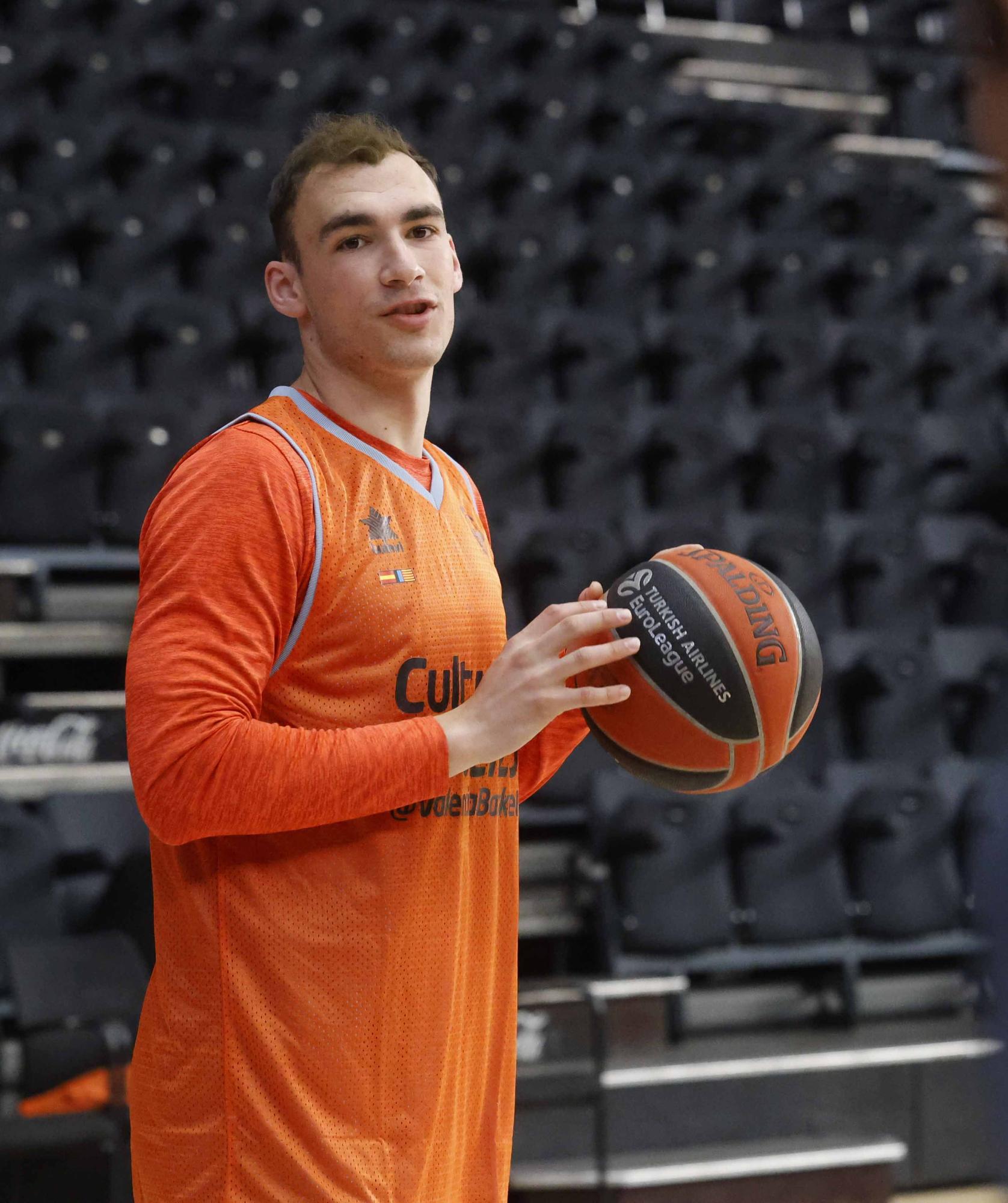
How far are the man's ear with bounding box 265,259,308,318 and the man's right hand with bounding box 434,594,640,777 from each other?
1.32ft

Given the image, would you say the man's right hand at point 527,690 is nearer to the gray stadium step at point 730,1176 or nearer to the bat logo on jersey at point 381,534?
the bat logo on jersey at point 381,534

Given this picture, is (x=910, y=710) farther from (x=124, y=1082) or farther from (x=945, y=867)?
(x=124, y=1082)

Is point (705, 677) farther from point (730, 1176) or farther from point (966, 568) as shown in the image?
point (966, 568)

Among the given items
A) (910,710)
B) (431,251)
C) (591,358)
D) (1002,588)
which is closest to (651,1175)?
(910,710)

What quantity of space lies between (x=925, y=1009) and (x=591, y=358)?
2543mm

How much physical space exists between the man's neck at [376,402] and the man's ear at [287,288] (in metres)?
0.06

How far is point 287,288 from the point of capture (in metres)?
1.39

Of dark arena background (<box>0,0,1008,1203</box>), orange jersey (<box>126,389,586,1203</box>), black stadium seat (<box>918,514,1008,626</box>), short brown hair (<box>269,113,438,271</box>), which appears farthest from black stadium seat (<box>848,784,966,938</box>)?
short brown hair (<box>269,113,438,271</box>)

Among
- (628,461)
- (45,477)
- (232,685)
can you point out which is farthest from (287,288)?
(628,461)

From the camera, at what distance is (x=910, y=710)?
4.26 metres

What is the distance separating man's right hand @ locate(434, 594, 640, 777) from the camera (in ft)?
3.92

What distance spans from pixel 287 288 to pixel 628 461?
359cm

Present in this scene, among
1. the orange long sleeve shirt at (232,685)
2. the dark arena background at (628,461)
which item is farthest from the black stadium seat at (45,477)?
the orange long sleeve shirt at (232,685)

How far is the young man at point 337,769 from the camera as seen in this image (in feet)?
3.84
